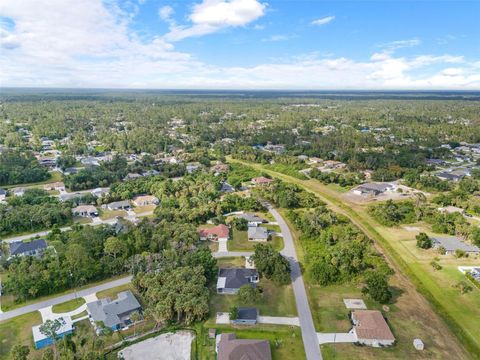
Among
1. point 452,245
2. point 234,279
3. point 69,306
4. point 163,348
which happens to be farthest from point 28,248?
point 452,245

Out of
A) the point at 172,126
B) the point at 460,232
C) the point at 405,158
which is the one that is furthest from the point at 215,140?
the point at 460,232

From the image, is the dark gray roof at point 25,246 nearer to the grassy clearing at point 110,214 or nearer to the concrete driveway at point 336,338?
the grassy clearing at point 110,214

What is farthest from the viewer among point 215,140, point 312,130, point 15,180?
point 312,130

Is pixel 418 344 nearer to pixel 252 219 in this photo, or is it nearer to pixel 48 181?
pixel 252 219

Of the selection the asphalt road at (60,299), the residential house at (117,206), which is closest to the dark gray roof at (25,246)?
the asphalt road at (60,299)

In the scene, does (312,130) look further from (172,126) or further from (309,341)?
(309,341)

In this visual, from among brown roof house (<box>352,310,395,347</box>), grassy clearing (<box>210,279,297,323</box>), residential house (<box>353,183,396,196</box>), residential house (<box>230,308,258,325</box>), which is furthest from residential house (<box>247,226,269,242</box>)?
residential house (<box>353,183,396,196</box>)
